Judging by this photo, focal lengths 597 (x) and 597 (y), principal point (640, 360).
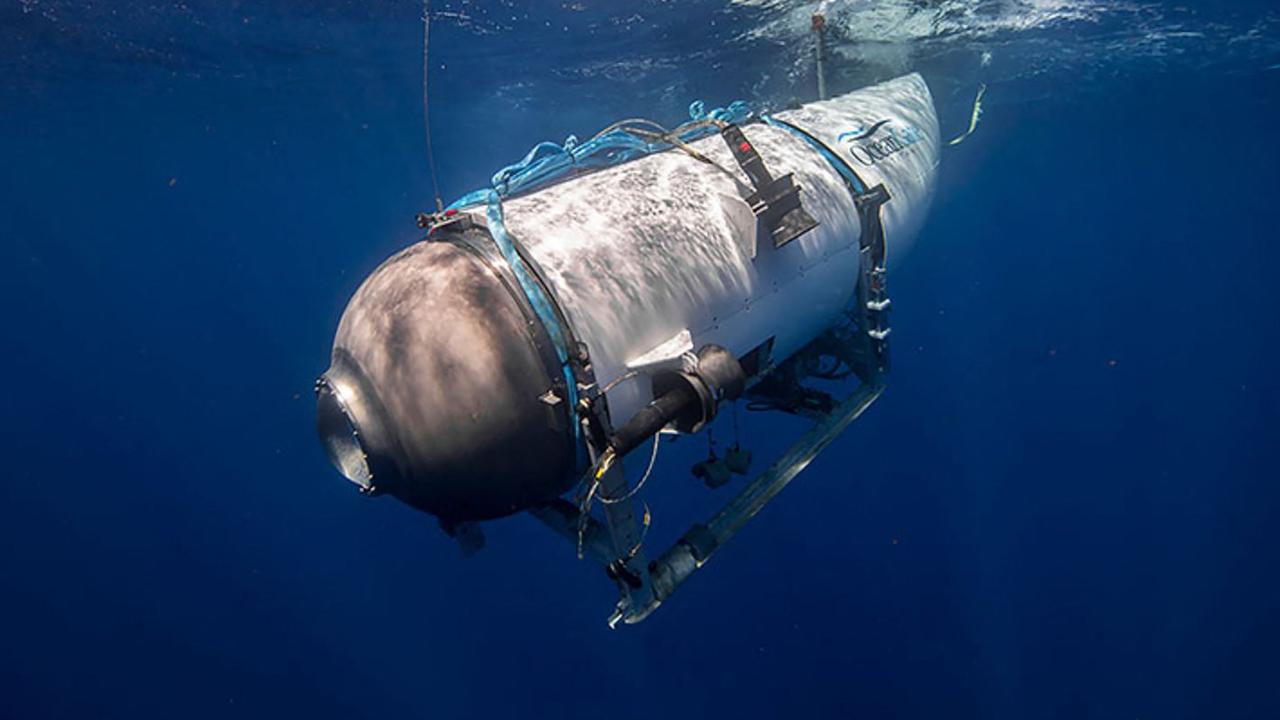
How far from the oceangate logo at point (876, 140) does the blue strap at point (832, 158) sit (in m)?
0.29

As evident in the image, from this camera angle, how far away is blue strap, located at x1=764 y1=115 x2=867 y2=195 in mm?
4465

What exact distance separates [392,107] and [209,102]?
550cm

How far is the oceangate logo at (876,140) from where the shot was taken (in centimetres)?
485

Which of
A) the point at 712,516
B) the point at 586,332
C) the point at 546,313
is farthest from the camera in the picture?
the point at 712,516

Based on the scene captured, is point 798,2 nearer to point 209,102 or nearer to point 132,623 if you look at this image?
point 209,102

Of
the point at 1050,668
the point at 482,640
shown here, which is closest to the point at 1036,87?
the point at 1050,668

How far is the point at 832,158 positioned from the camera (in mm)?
4512

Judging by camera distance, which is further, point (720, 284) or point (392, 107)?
point (392, 107)

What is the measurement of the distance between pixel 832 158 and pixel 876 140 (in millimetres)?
907

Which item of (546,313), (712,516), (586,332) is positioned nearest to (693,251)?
(586,332)

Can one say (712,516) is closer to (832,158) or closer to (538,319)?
(538,319)

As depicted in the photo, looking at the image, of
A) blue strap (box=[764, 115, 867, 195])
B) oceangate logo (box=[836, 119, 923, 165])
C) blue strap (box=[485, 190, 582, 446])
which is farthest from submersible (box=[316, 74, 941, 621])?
oceangate logo (box=[836, 119, 923, 165])

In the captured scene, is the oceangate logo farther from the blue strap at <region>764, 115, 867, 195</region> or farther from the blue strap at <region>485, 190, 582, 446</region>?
the blue strap at <region>485, 190, 582, 446</region>

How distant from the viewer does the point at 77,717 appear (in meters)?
19.4
